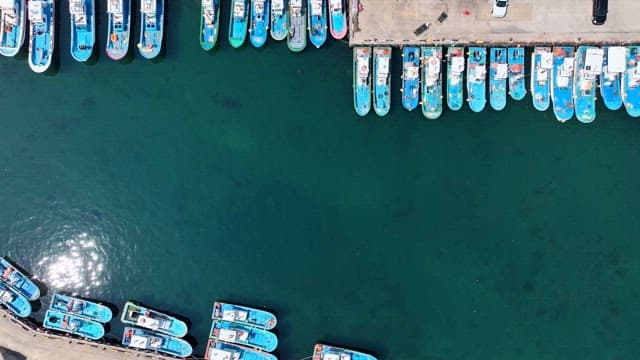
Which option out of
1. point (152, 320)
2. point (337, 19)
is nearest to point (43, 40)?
point (337, 19)

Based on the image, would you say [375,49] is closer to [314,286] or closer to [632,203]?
[314,286]

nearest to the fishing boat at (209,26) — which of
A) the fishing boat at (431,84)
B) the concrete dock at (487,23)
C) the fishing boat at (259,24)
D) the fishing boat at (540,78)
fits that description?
the fishing boat at (259,24)

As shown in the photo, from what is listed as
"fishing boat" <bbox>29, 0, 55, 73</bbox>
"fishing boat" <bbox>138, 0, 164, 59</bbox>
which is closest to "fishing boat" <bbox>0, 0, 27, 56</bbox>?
"fishing boat" <bbox>29, 0, 55, 73</bbox>

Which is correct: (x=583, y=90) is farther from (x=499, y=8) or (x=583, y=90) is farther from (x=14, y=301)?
(x=14, y=301)

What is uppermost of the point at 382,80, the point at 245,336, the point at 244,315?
the point at 382,80

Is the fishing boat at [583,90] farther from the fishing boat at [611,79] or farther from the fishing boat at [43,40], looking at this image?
the fishing boat at [43,40]

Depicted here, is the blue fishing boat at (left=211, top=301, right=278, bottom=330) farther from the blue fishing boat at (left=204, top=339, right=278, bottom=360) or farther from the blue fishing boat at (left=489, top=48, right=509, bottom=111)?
the blue fishing boat at (left=489, top=48, right=509, bottom=111)

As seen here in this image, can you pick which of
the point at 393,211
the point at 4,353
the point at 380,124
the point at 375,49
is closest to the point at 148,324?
the point at 4,353
